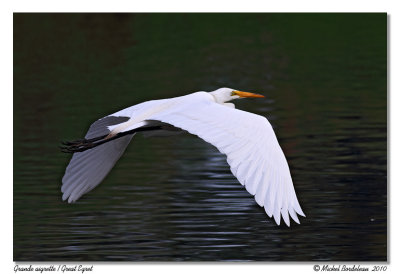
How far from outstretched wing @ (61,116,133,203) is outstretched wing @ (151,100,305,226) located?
2.47 ft

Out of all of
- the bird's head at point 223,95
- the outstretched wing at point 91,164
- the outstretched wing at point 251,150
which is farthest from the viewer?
the bird's head at point 223,95

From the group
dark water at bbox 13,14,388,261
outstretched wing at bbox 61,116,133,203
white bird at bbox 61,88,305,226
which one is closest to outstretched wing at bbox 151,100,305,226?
white bird at bbox 61,88,305,226

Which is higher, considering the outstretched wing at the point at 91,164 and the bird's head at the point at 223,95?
the bird's head at the point at 223,95

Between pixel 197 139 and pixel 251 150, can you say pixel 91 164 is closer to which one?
pixel 251 150

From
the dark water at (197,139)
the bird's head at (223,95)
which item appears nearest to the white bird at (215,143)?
the bird's head at (223,95)

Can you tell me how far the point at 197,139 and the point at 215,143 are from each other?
3655 mm

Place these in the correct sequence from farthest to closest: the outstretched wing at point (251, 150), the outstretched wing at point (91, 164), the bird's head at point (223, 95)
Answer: the bird's head at point (223, 95)
the outstretched wing at point (91, 164)
the outstretched wing at point (251, 150)

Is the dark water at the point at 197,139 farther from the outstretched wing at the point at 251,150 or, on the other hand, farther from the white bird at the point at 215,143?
the outstretched wing at the point at 251,150

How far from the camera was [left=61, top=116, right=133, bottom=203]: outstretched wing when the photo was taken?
4.78 meters

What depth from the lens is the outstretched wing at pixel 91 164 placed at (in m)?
4.78

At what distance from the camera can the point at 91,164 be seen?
4.80 meters

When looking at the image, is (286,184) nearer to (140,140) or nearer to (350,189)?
(350,189)

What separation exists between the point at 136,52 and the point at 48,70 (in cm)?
115

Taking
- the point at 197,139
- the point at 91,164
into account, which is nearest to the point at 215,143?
the point at 91,164
